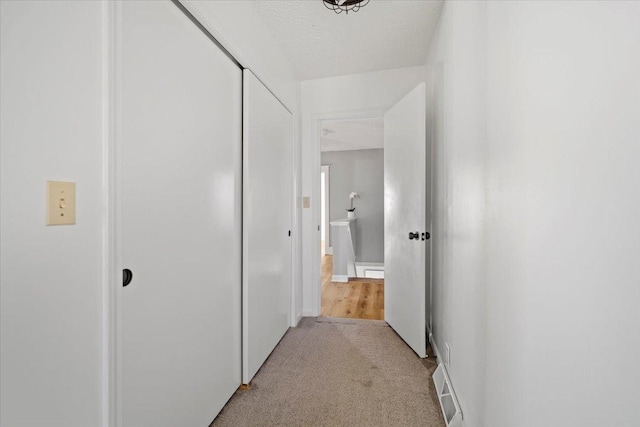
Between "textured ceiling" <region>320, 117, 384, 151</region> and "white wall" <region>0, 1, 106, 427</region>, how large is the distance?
3273 mm

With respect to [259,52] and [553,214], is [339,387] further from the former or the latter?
[259,52]

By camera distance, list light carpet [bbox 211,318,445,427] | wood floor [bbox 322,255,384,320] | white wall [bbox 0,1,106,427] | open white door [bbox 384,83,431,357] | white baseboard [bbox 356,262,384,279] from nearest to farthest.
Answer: white wall [bbox 0,1,106,427], light carpet [bbox 211,318,445,427], open white door [bbox 384,83,431,357], wood floor [bbox 322,255,384,320], white baseboard [bbox 356,262,384,279]

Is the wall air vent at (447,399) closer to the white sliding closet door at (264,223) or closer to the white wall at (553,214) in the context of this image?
the white wall at (553,214)

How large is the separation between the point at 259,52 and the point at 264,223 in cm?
119

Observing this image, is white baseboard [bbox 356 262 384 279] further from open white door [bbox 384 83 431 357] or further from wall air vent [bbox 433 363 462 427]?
wall air vent [bbox 433 363 462 427]

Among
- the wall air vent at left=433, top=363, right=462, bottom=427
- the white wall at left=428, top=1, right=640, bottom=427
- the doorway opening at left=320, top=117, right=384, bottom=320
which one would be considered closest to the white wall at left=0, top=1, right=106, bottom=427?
the white wall at left=428, top=1, right=640, bottom=427

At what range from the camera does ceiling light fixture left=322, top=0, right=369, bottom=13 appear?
1815 millimetres

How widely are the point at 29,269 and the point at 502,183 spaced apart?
1399 mm

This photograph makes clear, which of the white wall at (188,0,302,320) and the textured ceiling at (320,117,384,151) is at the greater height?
the textured ceiling at (320,117,384,151)

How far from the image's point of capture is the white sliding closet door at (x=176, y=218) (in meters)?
1.01

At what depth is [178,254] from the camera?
125 cm

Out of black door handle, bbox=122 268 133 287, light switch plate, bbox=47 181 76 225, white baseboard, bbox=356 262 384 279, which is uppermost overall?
light switch plate, bbox=47 181 76 225

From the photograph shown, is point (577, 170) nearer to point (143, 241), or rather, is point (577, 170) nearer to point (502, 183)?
point (502, 183)

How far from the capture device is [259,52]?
2.02m
